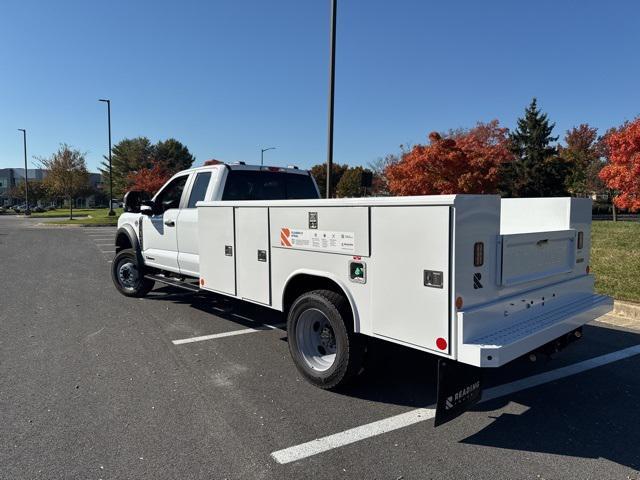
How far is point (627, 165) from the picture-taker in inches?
563

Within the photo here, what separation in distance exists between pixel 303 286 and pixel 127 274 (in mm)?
5165

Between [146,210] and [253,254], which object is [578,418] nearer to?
[253,254]

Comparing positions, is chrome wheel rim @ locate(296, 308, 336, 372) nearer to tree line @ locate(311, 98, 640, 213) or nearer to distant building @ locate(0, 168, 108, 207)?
tree line @ locate(311, 98, 640, 213)

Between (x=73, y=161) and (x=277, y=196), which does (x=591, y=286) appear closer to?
(x=277, y=196)

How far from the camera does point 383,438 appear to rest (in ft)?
11.5

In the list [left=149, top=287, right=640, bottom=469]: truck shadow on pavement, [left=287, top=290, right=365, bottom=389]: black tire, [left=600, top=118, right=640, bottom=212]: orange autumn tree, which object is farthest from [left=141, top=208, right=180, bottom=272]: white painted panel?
Answer: [left=600, top=118, right=640, bottom=212]: orange autumn tree

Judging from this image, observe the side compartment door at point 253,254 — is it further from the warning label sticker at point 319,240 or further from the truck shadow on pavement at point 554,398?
the truck shadow on pavement at point 554,398

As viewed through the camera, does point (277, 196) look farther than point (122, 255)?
No

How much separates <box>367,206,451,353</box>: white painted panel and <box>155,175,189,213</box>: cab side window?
14.3 ft

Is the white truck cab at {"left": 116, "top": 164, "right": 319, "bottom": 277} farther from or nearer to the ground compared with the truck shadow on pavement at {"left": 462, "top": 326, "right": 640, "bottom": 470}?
farther from the ground

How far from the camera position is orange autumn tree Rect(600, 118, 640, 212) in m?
13.8

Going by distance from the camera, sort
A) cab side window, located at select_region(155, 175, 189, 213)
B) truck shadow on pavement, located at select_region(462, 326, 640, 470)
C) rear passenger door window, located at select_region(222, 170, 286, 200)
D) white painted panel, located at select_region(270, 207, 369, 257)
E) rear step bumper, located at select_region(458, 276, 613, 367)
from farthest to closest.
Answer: cab side window, located at select_region(155, 175, 189, 213) → rear passenger door window, located at select_region(222, 170, 286, 200) → white painted panel, located at select_region(270, 207, 369, 257) → truck shadow on pavement, located at select_region(462, 326, 640, 470) → rear step bumper, located at select_region(458, 276, 613, 367)

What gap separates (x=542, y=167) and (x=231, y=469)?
48269 millimetres

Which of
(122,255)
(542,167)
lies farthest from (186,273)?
(542,167)
